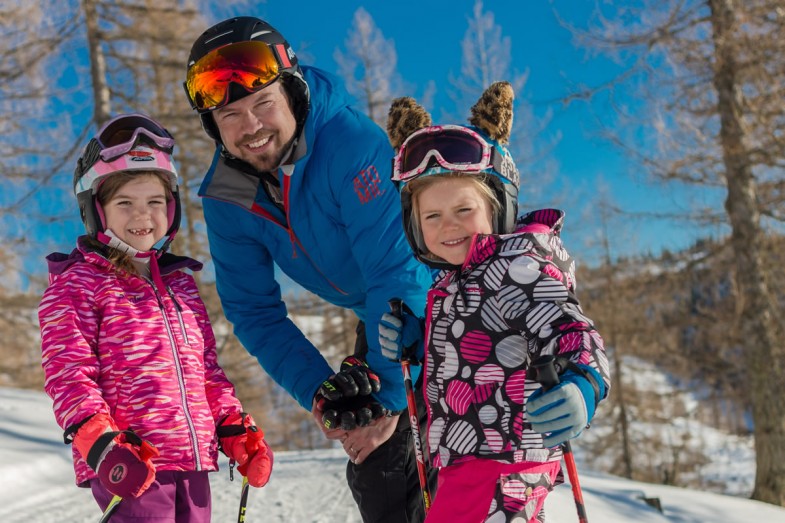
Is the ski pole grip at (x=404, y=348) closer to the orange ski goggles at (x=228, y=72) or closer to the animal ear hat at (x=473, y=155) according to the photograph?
the animal ear hat at (x=473, y=155)

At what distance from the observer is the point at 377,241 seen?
276cm

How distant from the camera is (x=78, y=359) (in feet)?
7.55

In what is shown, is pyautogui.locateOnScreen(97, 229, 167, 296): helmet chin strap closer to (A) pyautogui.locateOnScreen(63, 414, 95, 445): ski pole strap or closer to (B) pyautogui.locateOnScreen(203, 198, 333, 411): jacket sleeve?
(B) pyautogui.locateOnScreen(203, 198, 333, 411): jacket sleeve

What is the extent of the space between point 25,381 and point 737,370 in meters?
15.4

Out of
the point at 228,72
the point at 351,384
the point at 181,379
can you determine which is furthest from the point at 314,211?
the point at 181,379

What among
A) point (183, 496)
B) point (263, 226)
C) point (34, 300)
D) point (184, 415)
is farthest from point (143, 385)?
point (34, 300)

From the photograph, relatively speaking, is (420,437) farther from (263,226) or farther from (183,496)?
(263,226)

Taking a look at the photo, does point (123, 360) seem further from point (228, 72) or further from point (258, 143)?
point (228, 72)

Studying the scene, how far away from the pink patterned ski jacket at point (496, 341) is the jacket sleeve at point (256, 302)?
2.91ft

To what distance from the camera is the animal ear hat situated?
2312 mm

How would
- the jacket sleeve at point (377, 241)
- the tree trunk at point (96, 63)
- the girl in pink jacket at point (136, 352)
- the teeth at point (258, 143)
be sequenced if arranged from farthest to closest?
the tree trunk at point (96, 63), the teeth at point (258, 143), the jacket sleeve at point (377, 241), the girl in pink jacket at point (136, 352)

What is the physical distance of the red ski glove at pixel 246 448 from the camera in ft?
8.63

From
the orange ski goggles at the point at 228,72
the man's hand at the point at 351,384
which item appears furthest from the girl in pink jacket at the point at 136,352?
the man's hand at the point at 351,384

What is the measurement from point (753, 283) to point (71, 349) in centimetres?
1000
